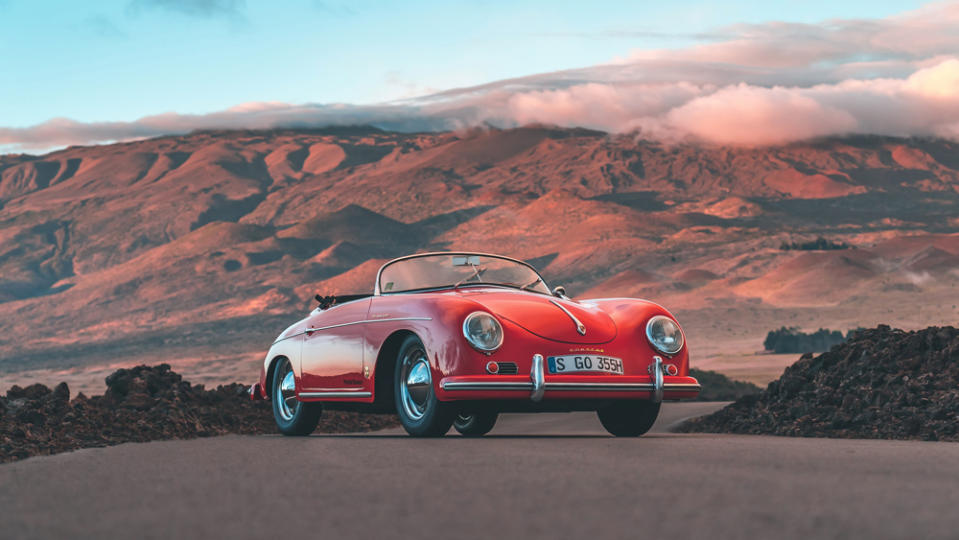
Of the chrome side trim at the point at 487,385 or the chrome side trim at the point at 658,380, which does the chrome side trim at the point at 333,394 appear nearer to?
the chrome side trim at the point at 487,385

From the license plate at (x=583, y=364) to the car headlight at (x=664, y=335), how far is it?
486 mm

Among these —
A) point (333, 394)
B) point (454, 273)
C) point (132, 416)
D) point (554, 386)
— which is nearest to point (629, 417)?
point (554, 386)

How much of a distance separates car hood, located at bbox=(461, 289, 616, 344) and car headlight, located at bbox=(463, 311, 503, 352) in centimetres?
14

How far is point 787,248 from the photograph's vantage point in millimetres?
135375

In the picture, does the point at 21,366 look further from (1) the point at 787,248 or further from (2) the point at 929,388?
(2) the point at 929,388

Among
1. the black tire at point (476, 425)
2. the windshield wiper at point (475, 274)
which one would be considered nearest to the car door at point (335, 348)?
the windshield wiper at point (475, 274)

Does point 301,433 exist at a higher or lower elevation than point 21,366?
higher

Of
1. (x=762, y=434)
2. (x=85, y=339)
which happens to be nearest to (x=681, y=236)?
(x=85, y=339)

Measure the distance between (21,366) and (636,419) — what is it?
4661 inches

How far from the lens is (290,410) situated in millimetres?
12148

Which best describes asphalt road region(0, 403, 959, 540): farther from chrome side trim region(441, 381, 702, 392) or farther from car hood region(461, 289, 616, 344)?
car hood region(461, 289, 616, 344)

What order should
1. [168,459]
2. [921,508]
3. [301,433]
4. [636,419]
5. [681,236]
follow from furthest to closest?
[681,236] → [301,433] → [636,419] → [168,459] → [921,508]

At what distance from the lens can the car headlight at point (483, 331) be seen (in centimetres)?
919

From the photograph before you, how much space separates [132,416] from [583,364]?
573cm
